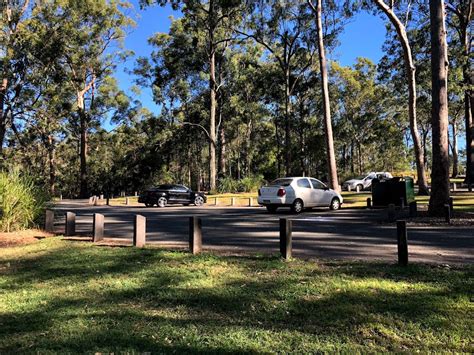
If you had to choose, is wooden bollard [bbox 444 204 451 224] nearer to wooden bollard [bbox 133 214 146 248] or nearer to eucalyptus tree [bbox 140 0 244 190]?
wooden bollard [bbox 133 214 146 248]

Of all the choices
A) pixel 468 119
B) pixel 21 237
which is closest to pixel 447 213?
pixel 21 237

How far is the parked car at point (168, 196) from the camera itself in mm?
28500

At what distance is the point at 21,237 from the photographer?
11.2 meters

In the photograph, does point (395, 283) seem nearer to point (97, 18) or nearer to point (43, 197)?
point (43, 197)

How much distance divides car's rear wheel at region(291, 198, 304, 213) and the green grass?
11.1 metres

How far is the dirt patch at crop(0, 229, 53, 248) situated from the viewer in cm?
1046

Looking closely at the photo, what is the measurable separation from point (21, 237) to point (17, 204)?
1524 mm

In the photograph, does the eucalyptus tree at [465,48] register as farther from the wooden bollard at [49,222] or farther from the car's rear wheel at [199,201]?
the wooden bollard at [49,222]

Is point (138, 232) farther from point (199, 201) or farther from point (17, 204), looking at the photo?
point (199, 201)

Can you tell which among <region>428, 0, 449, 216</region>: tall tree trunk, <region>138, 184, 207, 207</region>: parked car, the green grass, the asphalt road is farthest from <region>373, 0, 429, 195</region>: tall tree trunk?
the green grass

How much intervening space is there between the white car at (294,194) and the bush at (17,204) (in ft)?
31.2

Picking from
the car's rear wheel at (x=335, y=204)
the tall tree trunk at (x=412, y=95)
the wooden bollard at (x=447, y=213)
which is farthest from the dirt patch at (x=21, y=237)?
the tall tree trunk at (x=412, y=95)

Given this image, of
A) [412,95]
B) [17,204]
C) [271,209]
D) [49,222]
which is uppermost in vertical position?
[412,95]

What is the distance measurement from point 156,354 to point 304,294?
2413 millimetres
